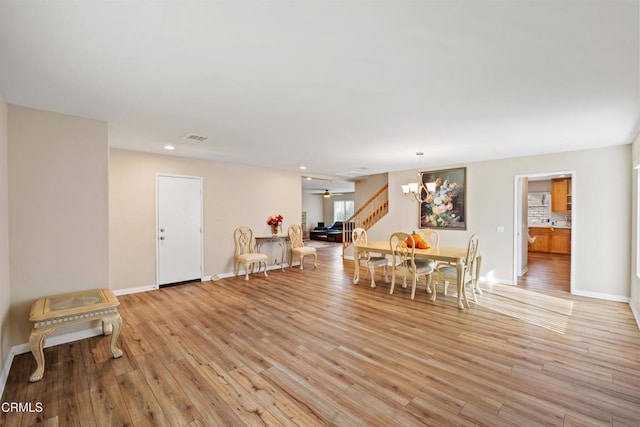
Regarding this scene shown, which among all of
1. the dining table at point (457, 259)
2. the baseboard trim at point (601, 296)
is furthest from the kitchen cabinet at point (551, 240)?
the dining table at point (457, 259)

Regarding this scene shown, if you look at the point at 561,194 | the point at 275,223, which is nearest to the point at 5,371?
the point at 275,223

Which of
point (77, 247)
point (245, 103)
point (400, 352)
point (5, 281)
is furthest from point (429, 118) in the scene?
point (5, 281)

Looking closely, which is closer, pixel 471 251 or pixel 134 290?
pixel 471 251

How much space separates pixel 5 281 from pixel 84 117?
184 centimetres

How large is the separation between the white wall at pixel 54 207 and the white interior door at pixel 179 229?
2.10 m

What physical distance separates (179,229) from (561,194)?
10819 millimetres

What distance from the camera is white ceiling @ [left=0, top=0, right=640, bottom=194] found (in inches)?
61.1

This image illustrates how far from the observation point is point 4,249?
8.52 feet

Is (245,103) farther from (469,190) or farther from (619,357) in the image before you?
(469,190)

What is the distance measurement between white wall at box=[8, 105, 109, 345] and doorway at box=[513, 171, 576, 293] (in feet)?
22.3

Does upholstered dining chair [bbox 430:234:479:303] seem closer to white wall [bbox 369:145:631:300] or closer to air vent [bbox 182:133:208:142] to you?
white wall [bbox 369:145:631:300]

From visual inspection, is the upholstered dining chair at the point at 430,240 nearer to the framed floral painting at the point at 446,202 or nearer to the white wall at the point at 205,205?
the framed floral painting at the point at 446,202

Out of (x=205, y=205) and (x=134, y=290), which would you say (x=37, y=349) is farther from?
(x=205, y=205)

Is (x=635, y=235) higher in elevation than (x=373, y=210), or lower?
lower
